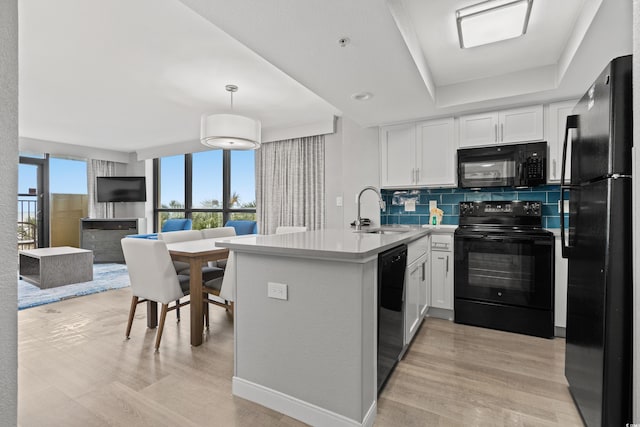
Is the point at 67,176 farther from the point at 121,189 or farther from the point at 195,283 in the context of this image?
the point at 195,283

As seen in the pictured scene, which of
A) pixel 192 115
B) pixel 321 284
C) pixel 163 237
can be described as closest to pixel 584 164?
pixel 321 284

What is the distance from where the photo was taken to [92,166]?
22.8 feet

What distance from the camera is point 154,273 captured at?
245 centimetres

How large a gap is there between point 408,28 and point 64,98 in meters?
4.16

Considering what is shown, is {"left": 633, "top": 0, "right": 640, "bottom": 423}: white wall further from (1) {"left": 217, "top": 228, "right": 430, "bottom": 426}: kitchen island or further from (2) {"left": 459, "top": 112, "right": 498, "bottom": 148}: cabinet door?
(2) {"left": 459, "top": 112, "right": 498, "bottom": 148}: cabinet door

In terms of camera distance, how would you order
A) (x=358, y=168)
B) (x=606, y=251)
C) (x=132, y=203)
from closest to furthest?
(x=606, y=251)
(x=358, y=168)
(x=132, y=203)

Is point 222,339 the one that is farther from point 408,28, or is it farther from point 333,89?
point 408,28

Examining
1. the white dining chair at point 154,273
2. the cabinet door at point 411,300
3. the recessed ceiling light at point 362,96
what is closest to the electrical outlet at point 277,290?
the cabinet door at point 411,300

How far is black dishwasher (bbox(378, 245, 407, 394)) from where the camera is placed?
5.71 ft

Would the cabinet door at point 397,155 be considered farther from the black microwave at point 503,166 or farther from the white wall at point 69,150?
the white wall at point 69,150

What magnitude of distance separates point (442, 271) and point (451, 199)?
35.7 inches

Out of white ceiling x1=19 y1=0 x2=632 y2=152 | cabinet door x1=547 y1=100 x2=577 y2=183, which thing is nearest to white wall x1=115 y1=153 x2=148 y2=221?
white ceiling x1=19 y1=0 x2=632 y2=152

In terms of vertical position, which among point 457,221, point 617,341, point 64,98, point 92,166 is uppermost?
point 64,98

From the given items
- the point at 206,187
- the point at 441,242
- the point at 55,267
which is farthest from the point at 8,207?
the point at 206,187
